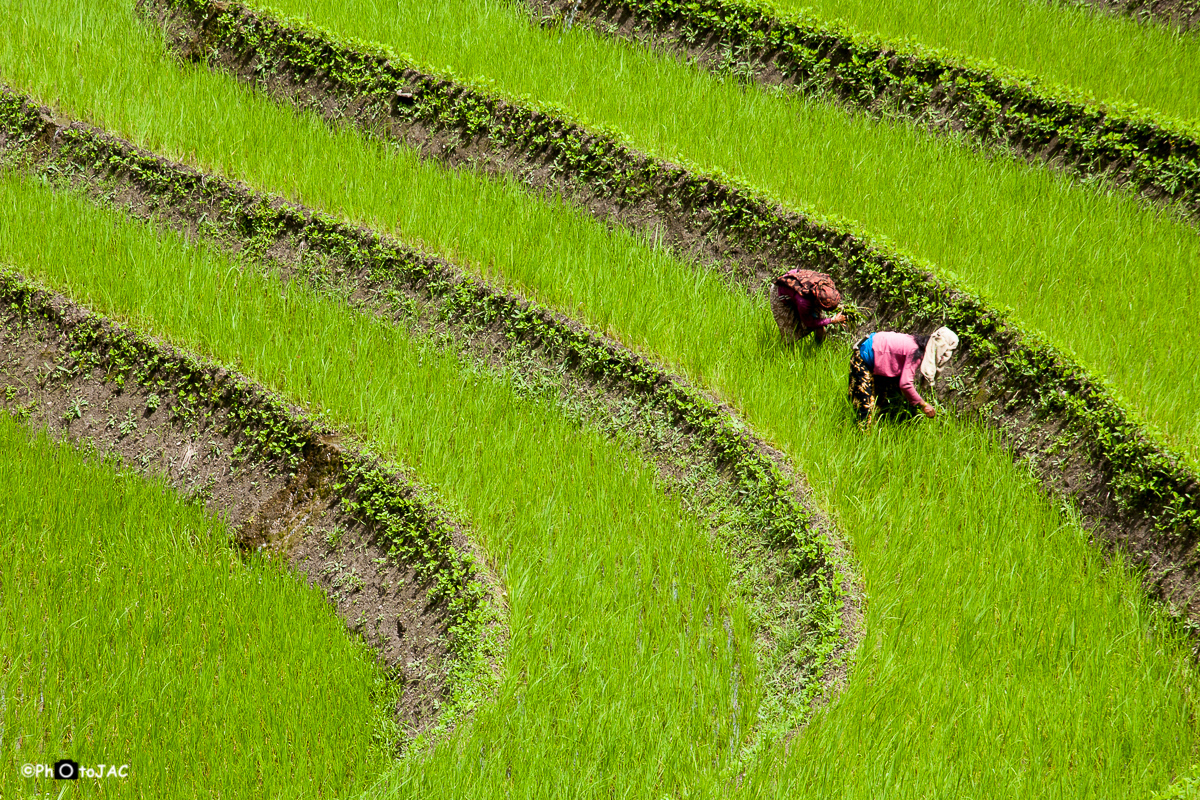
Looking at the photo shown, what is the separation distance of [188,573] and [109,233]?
289cm

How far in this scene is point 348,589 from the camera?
432cm

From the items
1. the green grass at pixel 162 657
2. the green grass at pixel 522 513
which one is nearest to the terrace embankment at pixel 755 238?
the green grass at pixel 522 513

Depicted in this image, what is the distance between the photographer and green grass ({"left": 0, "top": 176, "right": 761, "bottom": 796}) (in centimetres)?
342

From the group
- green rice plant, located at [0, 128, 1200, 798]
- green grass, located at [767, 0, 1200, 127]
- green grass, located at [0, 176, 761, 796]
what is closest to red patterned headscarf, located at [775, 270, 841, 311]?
green rice plant, located at [0, 128, 1200, 798]

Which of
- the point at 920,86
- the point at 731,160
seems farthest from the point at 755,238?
the point at 920,86

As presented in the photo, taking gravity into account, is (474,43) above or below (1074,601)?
above

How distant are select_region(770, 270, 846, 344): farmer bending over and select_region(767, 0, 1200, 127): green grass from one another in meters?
2.42

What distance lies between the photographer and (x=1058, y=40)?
6.25 metres

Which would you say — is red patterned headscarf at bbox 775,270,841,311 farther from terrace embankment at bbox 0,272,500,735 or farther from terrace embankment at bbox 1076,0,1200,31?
terrace embankment at bbox 1076,0,1200,31

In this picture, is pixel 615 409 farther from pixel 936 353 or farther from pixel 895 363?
pixel 936 353

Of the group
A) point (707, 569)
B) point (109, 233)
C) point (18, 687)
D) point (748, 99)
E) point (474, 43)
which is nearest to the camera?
point (18, 687)

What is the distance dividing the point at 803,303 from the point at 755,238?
0.92 meters

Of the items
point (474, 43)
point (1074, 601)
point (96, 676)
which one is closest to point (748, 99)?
point (474, 43)

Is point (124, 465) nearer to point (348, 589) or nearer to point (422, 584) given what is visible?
point (348, 589)
